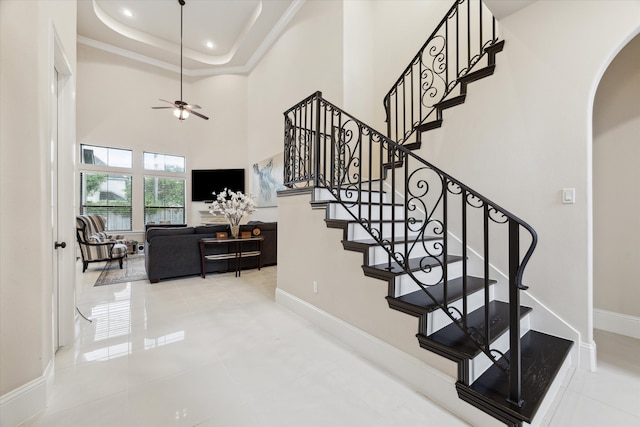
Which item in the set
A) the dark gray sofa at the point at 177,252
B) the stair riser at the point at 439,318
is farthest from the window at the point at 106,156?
the stair riser at the point at 439,318

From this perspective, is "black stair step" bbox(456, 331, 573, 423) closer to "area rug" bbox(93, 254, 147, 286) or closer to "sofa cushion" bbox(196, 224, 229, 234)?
"sofa cushion" bbox(196, 224, 229, 234)

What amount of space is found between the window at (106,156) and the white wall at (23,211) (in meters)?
7.24

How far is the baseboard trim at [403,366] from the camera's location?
1541 mm

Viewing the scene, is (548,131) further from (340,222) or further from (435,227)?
(340,222)

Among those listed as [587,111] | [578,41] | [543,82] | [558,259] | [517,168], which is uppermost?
[578,41]

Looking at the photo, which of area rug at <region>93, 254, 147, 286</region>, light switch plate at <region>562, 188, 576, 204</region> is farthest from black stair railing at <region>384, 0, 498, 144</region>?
area rug at <region>93, 254, 147, 286</region>

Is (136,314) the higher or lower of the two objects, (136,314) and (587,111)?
the lower

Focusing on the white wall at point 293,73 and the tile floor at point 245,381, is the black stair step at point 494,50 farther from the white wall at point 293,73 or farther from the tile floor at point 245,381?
the tile floor at point 245,381

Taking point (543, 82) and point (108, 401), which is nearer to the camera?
point (108, 401)

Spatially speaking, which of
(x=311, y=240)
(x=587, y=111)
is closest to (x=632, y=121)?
(x=587, y=111)

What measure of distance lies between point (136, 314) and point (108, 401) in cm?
160

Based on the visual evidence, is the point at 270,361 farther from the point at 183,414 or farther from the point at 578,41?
the point at 578,41

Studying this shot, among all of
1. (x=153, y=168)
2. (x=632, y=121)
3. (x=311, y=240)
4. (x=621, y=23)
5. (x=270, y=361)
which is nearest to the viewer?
(x=621, y=23)

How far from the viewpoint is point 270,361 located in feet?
6.86
